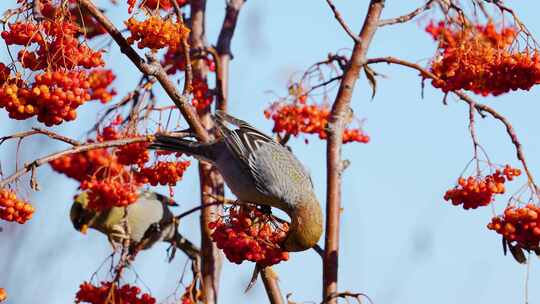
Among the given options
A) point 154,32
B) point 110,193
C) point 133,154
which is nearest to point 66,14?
point 154,32

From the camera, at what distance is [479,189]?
5344 millimetres

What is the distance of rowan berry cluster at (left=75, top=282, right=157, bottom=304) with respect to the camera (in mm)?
5316

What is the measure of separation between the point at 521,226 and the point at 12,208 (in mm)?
2440

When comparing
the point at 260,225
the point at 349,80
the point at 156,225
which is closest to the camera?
the point at 260,225

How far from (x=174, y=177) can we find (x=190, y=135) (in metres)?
0.53

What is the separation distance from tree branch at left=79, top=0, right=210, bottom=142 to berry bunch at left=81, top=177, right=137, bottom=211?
80 cm

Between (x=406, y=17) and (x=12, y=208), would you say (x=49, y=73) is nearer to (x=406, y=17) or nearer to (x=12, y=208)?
(x=12, y=208)

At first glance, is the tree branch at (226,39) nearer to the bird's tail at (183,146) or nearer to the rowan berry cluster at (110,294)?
the bird's tail at (183,146)

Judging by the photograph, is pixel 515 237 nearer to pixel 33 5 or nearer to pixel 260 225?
pixel 260 225

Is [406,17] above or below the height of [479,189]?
above

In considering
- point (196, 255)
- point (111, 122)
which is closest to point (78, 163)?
point (111, 122)

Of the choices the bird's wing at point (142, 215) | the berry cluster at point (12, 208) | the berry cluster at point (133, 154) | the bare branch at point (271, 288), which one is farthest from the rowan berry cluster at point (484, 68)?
the bird's wing at point (142, 215)

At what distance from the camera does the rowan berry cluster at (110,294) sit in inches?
209

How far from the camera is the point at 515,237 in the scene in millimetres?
4906
